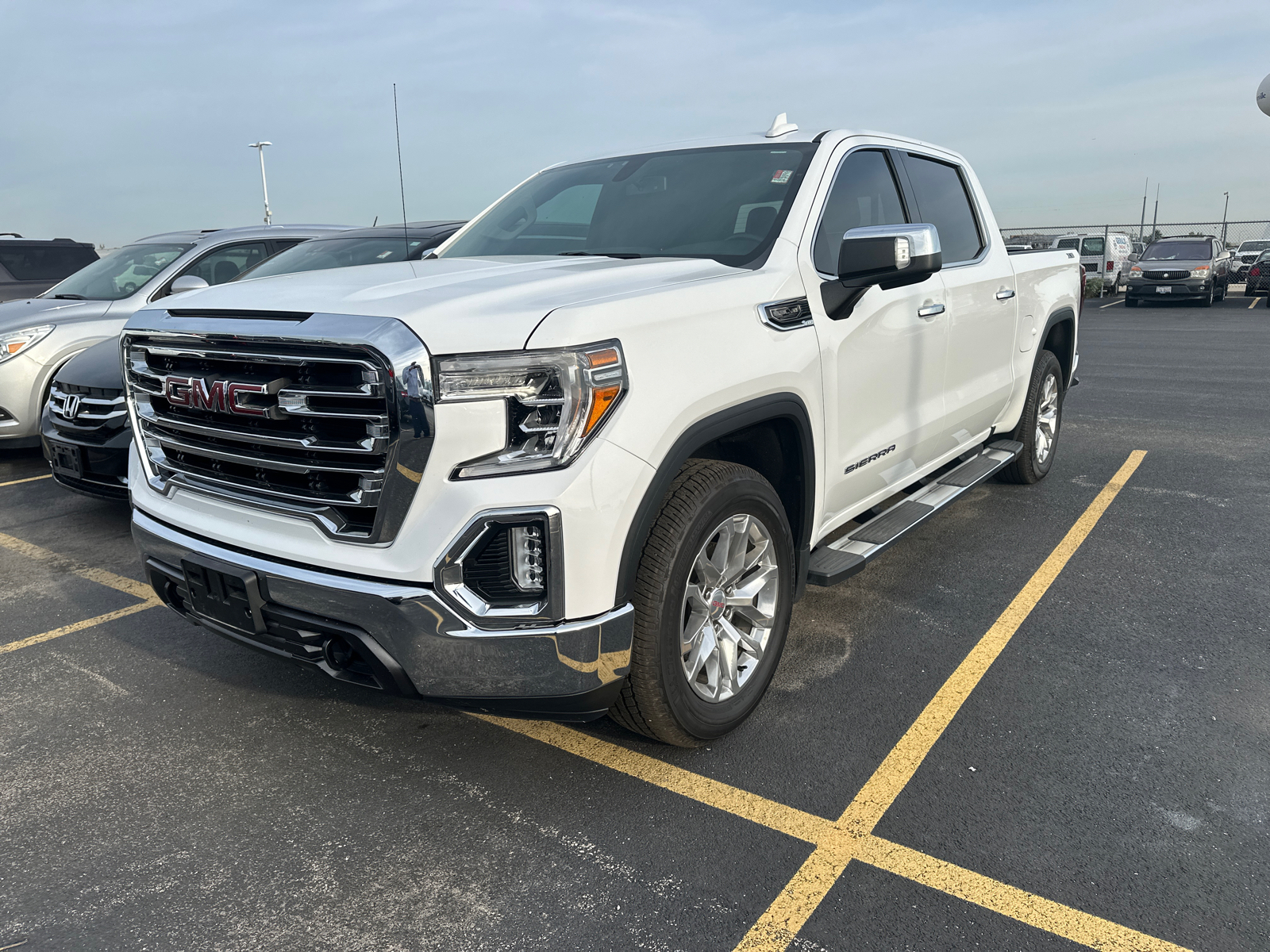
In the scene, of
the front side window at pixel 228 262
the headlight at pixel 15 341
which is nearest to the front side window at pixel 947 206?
the front side window at pixel 228 262

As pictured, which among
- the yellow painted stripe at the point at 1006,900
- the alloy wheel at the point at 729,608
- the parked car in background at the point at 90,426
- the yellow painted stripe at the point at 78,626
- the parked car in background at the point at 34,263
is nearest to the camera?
the yellow painted stripe at the point at 1006,900

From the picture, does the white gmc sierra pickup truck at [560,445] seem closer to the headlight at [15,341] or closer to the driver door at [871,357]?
the driver door at [871,357]

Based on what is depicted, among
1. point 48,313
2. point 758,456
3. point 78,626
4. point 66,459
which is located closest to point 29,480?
point 48,313

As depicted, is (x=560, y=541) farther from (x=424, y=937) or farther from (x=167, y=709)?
(x=167, y=709)

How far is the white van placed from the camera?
29406 mm

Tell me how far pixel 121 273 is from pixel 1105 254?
1170 inches

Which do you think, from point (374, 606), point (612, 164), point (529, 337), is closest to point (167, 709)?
point (374, 606)

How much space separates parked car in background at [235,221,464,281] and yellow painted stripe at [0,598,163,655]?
2958 millimetres

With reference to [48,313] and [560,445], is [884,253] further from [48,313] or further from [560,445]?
[48,313]

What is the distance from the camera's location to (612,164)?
4.15 metres

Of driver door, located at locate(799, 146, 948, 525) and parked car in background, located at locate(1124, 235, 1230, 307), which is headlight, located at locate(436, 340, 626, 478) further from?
parked car in background, located at locate(1124, 235, 1230, 307)

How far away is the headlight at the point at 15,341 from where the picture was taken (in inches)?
267

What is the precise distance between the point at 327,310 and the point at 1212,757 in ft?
9.67

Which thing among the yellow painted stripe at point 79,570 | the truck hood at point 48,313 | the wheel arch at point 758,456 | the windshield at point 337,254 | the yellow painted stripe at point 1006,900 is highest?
the windshield at point 337,254
